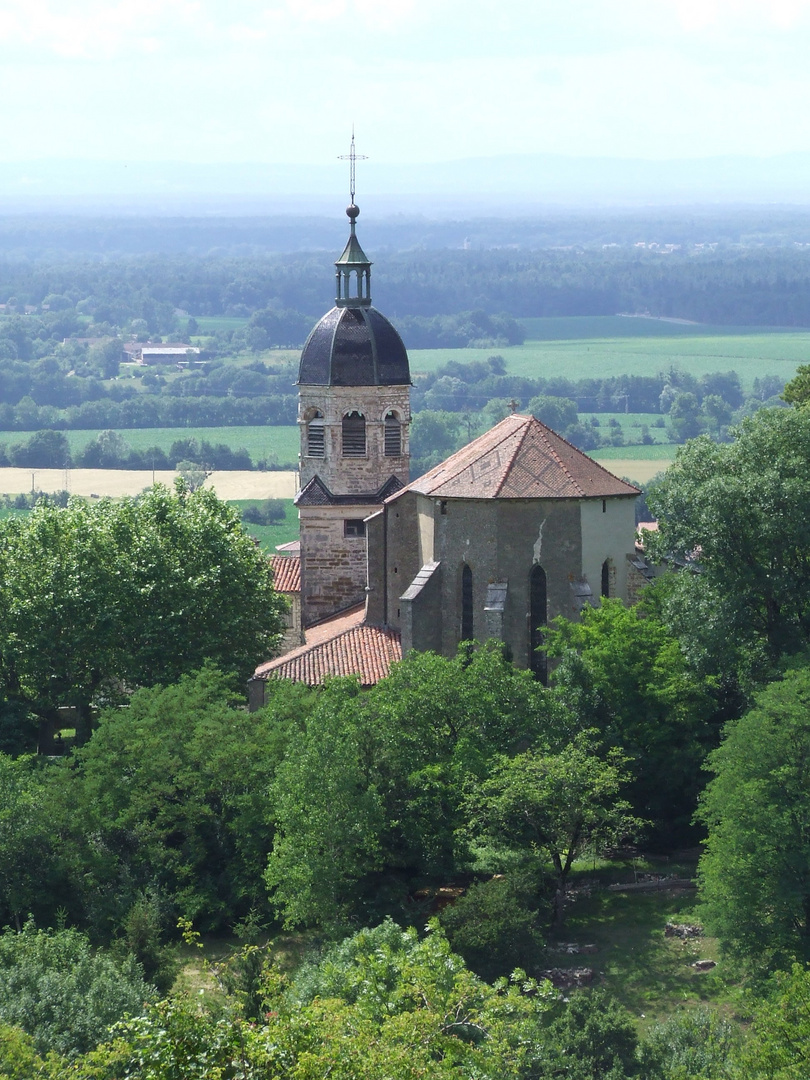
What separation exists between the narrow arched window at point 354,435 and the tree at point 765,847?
93.8ft

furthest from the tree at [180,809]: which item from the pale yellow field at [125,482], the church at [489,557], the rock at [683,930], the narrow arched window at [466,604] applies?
the pale yellow field at [125,482]

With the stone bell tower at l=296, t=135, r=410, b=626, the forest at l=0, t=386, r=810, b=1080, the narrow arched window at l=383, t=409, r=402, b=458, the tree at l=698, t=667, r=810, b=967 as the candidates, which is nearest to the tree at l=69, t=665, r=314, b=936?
the forest at l=0, t=386, r=810, b=1080

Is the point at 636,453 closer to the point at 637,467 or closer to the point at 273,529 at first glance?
the point at 637,467

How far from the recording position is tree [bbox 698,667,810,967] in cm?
4506

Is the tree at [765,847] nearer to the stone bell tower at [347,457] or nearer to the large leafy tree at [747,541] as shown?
the large leafy tree at [747,541]

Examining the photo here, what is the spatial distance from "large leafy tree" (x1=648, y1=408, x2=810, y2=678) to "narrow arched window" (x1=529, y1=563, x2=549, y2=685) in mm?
5799

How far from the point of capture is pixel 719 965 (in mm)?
46031

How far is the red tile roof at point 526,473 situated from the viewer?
199 feet

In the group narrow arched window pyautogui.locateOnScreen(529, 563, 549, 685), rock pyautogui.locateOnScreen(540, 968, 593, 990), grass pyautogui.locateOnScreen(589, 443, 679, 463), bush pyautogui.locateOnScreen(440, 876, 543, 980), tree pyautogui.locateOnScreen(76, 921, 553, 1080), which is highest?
narrow arched window pyautogui.locateOnScreen(529, 563, 549, 685)

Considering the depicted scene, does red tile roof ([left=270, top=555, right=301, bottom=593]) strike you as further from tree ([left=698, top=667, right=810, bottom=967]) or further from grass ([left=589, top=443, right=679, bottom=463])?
grass ([left=589, top=443, right=679, bottom=463])

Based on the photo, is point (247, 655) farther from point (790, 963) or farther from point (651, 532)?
point (790, 963)

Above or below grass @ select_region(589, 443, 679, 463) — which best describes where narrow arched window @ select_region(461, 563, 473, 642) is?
above

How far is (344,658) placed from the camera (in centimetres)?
6238

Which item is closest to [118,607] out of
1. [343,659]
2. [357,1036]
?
[343,659]
